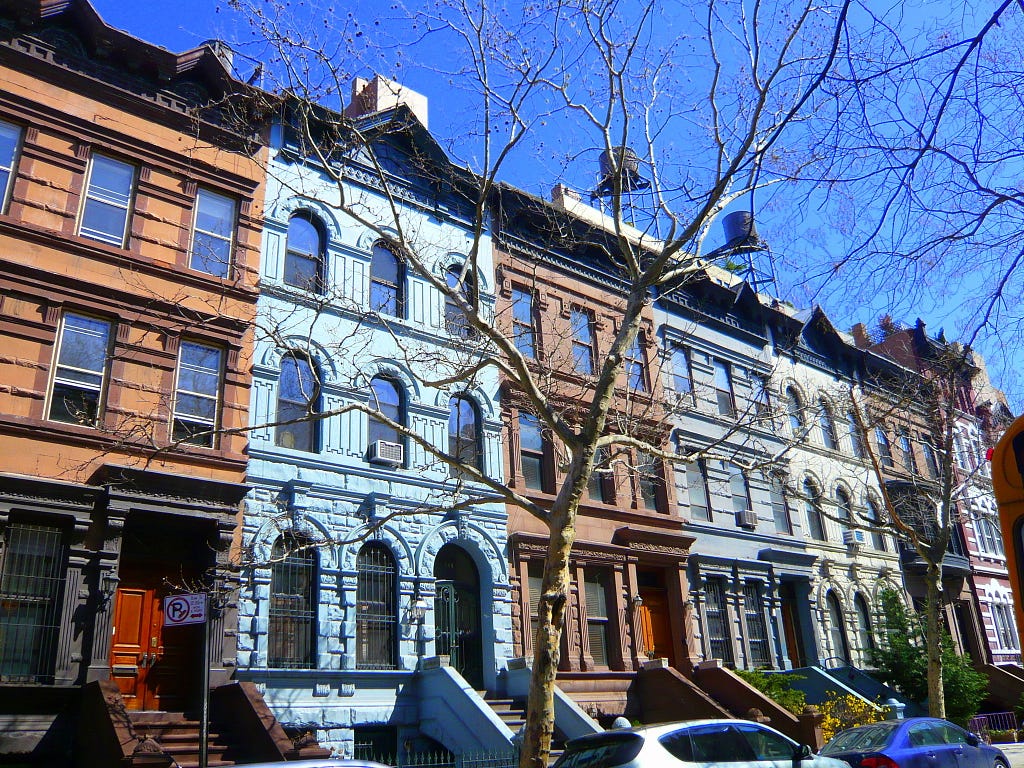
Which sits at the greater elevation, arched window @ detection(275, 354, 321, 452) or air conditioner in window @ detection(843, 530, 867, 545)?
arched window @ detection(275, 354, 321, 452)

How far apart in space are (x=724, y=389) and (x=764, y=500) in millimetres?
3509

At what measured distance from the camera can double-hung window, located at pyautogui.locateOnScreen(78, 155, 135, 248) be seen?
15688 mm

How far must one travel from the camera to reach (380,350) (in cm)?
1861

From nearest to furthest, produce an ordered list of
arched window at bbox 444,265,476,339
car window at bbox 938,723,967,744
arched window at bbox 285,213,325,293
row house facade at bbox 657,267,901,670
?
car window at bbox 938,723,967,744
arched window at bbox 285,213,325,293
arched window at bbox 444,265,476,339
row house facade at bbox 657,267,901,670

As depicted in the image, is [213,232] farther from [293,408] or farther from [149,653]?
[149,653]

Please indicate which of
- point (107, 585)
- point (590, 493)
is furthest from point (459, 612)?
point (107, 585)

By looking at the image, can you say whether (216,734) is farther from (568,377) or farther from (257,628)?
(568,377)

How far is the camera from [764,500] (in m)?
25.9

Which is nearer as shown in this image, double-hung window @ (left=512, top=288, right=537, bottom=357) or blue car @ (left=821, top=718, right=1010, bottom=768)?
blue car @ (left=821, top=718, right=1010, bottom=768)

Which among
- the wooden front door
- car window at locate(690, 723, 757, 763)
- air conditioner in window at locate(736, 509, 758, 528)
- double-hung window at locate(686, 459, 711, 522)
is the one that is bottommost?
car window at locate(690, 723, 757, 763)

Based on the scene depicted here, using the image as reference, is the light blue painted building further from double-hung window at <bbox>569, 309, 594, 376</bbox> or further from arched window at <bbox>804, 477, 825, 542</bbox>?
arched window at <bbox>804, 477, 825, 542</bbox>

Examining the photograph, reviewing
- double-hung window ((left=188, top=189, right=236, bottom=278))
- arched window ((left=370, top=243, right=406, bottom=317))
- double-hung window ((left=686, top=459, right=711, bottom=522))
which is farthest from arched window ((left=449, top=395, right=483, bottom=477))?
double-hung window ((left=686, top=459, right=711, bottom=522))

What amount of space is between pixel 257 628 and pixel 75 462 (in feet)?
13.1

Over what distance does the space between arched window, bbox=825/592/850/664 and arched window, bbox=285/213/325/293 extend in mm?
18118
